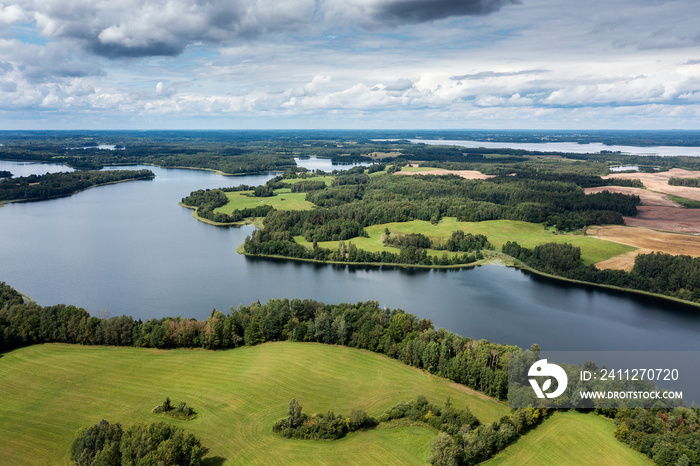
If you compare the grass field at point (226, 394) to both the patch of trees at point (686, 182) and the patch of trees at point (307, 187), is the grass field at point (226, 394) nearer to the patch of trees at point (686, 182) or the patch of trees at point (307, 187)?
the patch of trees at point (307, 187)

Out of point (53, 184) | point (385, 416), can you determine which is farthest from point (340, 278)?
point (53, 184)

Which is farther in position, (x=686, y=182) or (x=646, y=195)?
(x=686, y=182)

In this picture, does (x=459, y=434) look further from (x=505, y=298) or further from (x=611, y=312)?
(x=611, y=312)

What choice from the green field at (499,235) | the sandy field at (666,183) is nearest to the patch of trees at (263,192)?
the green field at (499,235)

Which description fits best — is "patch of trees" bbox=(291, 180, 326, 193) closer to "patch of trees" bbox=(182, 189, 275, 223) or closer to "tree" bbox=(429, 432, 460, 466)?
Answer: "patch of trees" bbox=(182, 189, 275, 223)

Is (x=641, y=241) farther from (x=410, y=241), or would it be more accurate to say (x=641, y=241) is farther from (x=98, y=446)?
(x=98, y=446)

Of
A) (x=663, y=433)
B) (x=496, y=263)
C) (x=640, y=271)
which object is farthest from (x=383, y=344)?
(x=640, y=271)
